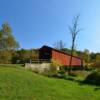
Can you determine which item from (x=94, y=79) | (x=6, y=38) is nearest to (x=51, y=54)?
(x=6, y=38)

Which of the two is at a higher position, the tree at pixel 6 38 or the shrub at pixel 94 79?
the tree at pixel 6 38

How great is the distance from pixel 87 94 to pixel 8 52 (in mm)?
40193

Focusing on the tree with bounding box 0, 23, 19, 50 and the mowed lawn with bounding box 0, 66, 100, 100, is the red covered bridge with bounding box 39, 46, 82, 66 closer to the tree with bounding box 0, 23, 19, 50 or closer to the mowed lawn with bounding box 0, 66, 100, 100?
the tree with bounding box 0, 23, 19, 50

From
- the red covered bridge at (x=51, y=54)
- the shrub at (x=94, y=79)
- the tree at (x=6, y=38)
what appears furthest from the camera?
the red covered bridge at (x=51, y=54)

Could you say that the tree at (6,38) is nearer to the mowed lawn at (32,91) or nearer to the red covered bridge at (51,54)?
the red covered bridge at (51,54)

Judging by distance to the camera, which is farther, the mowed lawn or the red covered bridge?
the red covered bridge

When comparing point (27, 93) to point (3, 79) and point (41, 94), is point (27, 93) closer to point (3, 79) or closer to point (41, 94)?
point (41, 94)

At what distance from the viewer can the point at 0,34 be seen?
214 feet

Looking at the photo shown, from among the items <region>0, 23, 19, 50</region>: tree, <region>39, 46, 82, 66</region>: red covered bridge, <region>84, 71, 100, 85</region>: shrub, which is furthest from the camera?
<region>39, 46, 82, 66</region>: red covered bridge

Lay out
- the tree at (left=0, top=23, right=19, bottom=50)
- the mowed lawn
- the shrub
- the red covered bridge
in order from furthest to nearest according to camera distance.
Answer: the red covered bridge, the tree at (left=0, top=23, right=19, bottom=50), the shrub, the mowed lawn

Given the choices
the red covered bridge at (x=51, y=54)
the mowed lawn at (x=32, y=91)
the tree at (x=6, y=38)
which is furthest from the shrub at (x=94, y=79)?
the red covered bridge at (x=51, y=54)

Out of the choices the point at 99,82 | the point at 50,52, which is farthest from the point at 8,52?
the point at 99,82

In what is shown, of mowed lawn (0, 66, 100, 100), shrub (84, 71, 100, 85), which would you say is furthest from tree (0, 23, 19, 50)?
mowed lawn (0, 66, 100, 100)

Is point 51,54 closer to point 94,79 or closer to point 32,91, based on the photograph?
point 94,79
